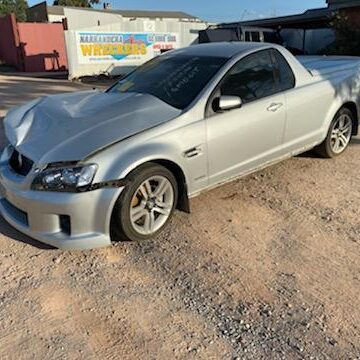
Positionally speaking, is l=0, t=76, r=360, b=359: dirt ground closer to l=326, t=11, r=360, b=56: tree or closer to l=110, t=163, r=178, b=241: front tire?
l=110, t=163, r=178, b=241: front tire

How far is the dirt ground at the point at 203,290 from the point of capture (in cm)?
267

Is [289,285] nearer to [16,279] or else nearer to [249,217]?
[249,217]

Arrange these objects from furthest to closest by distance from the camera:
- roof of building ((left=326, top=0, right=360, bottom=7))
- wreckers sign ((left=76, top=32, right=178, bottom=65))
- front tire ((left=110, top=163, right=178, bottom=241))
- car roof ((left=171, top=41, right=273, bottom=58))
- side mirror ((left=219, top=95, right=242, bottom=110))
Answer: wreckers sign ((left=76, top=32, right=178, bottom=65))
roof of building ((left=326, top=0, right=360, bottom=7))
car roof ((left=171, top=41, right=273, bottom=58))
side mirror ((left=219, top=95, right=242, bottom=110))
front tire ((left=110, top=163, right=178, bottom=241))

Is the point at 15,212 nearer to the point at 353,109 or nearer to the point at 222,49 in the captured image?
the point at 222,49

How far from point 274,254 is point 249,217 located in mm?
715

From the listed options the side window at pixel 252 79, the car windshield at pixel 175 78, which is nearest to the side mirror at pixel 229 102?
the side window at pixel 252 79

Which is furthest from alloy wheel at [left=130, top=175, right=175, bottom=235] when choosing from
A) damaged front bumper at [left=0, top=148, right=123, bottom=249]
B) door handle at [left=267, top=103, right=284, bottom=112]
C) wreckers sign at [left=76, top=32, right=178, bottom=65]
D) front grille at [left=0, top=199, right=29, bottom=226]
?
wreckers sign at [left=76, top=32, right=178, bottom=65]

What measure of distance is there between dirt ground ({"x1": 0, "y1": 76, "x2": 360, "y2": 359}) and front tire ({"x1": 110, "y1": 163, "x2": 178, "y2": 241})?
135 millimetres

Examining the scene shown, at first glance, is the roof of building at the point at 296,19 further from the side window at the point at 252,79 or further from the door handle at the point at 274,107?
the door handle at the point at 274,107

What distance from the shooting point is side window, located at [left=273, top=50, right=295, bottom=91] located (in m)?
4.89

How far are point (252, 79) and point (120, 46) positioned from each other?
1707 centimetres

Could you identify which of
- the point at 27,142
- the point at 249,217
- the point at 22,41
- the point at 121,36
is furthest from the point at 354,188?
the point at 22,41

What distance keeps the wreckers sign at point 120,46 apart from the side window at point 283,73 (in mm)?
15522

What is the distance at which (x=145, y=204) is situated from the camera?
12.4 ft
